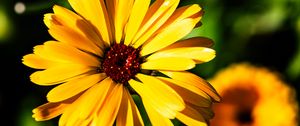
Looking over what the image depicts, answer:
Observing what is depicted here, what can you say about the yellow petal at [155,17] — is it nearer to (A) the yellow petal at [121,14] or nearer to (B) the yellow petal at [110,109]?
(A) the yellow petal at [121,14]

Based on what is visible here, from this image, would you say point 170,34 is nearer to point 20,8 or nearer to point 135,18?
point 135,18

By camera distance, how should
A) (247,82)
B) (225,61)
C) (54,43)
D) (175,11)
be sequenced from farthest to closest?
(225,61), (247,82), (175,11), (54,43)

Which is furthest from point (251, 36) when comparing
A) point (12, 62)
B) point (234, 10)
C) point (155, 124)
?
point (155, 124)

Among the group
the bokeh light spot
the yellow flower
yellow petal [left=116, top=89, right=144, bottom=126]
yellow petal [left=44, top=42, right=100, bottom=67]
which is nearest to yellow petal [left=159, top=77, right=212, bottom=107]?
the yellow flower

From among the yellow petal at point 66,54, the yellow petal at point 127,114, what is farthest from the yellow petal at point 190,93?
the yellow petal at point 66,54

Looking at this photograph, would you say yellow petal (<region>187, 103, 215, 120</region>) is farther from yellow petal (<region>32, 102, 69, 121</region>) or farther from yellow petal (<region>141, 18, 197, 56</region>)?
yellow petal (<region>32, 102, 69, 121</region>)

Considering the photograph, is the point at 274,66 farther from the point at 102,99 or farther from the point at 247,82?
the point at 102,99

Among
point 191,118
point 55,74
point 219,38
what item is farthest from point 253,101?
point 55,74
